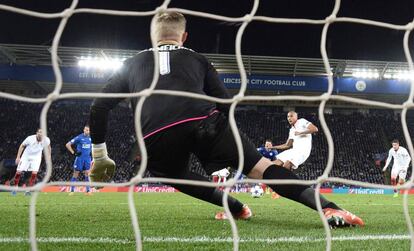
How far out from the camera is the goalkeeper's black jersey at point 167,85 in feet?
8.50

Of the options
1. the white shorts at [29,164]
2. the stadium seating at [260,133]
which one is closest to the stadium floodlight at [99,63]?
the stadium seating at [260,133]

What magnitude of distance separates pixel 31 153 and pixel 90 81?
856cm

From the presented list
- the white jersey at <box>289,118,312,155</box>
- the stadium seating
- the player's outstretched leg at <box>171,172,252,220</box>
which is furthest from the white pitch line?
the stadium seating

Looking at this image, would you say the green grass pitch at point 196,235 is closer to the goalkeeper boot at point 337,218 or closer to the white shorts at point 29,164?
the goalkeeper boot at point 337,218

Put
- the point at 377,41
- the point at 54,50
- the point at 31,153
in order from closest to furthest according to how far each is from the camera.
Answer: the point at 54,50
the point at 31,153
the point at 377,41

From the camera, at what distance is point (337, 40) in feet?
70.0

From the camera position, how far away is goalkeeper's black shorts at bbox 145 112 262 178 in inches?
103

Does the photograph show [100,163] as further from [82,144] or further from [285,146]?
[82,144]

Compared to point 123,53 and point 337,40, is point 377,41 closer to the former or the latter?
point 337,40

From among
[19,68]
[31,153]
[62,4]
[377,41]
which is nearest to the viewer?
[31,153]

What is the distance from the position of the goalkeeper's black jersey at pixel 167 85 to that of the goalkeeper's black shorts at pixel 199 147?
5 cm

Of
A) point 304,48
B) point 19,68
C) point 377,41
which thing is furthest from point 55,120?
point 377,41

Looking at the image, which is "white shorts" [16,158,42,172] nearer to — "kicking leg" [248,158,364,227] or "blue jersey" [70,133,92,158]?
"blue jersey" [70,133,92,158]

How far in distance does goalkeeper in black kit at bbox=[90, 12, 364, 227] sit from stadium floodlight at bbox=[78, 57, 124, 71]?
16272 millimetres
